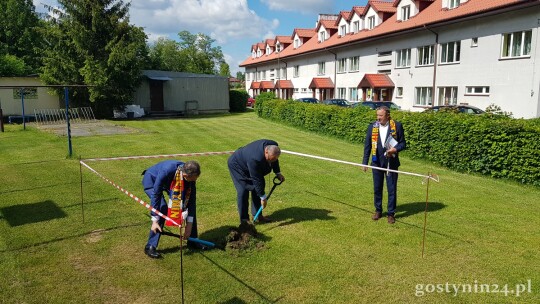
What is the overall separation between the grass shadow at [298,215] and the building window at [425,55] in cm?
2347

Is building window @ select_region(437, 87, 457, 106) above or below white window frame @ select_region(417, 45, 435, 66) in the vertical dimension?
below

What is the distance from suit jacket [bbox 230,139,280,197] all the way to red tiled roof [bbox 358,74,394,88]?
88.0 ft

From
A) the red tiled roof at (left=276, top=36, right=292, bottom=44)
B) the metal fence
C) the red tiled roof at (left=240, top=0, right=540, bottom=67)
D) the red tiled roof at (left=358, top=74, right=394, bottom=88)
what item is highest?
the red tiled roof at (left=276, top=36, right=292, bottom=44)

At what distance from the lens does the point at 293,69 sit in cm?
5134

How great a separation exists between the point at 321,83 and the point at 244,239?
3734 cm

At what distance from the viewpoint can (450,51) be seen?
2653 cm

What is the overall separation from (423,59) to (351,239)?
1003 inches

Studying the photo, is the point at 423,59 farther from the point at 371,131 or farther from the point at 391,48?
the point at 371,131

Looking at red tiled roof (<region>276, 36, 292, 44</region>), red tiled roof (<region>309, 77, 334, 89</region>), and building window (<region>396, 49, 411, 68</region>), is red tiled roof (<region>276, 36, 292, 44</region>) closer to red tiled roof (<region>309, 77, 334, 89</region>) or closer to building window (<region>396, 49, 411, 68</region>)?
red tiled roof (<region>309, 77, 334, 89</region>)

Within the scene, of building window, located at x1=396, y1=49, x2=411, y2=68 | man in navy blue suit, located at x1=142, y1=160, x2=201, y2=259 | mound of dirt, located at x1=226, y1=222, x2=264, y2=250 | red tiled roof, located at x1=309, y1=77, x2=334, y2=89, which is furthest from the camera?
red tiled roof, located at x1=309, y1=77, x2=334, y2=89

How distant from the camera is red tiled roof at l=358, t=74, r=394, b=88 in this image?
104ft

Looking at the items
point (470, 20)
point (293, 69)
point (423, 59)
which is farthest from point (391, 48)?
point (293, 69)

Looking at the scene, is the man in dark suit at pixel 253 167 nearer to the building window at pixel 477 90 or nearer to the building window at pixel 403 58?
the building window at pixel 477 90

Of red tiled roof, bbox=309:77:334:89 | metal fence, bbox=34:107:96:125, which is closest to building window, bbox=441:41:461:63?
red tiled roof, bbox=309:77:334:89
